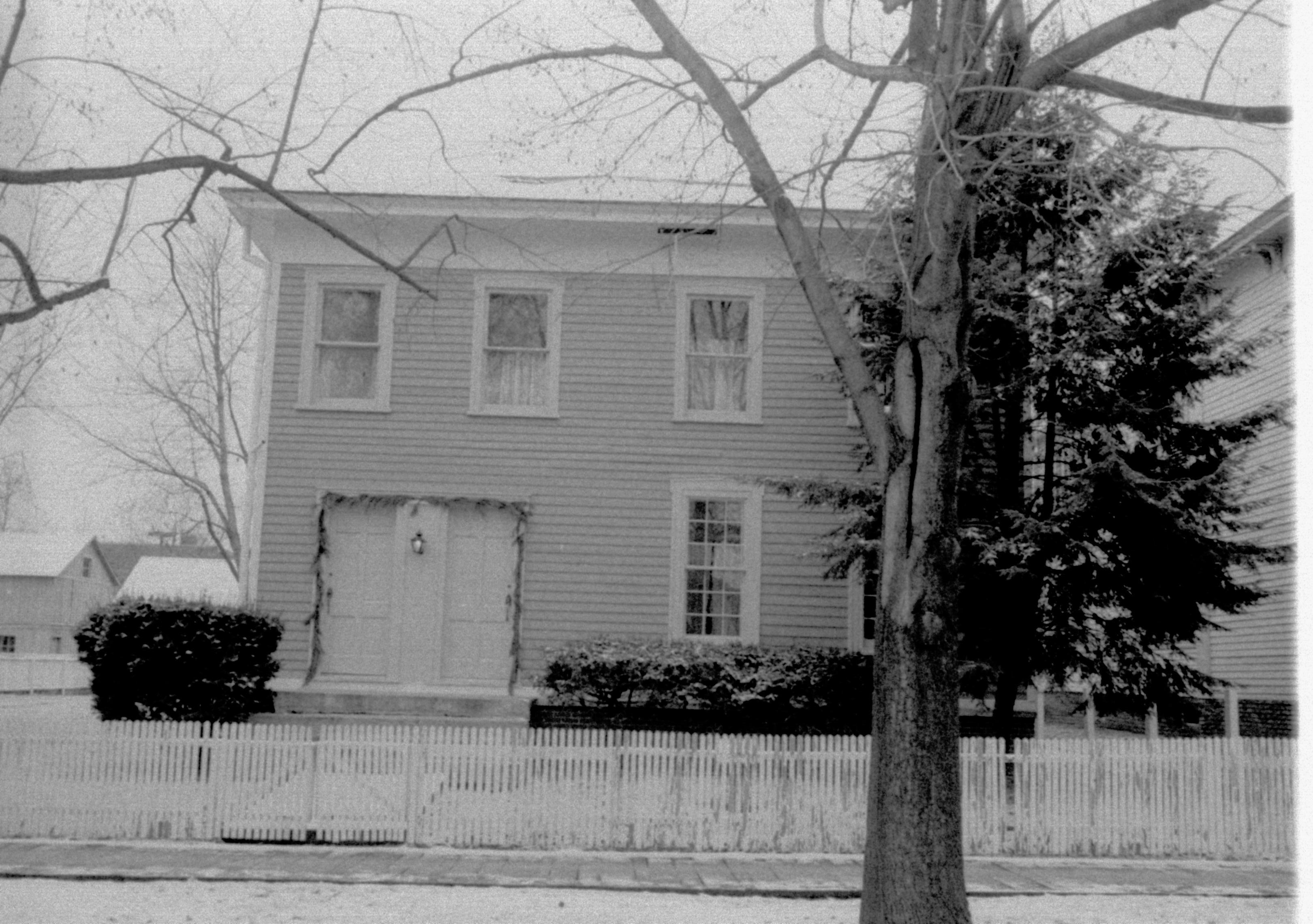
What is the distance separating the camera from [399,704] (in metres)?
15.3

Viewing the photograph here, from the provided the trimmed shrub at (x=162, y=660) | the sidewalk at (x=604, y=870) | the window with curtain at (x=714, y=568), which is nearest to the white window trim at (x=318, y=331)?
the trimmed shrub at (x=162, y=660)

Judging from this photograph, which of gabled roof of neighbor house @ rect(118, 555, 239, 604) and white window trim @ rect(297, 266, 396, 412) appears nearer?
white window trim @ rect(297, 266, 396, 412)

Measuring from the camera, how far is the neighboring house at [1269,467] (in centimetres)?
1519

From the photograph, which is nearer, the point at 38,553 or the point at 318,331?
the point at 318,331

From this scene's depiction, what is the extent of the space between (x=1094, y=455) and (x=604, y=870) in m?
6.81

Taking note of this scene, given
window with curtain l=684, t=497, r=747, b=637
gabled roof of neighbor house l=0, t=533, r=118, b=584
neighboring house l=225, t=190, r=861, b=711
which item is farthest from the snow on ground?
gabled roof of neighbor house l=0, t=533, r=118, b=584

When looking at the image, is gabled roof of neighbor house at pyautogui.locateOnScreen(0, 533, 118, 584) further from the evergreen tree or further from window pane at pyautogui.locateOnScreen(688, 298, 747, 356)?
the evergreen tree

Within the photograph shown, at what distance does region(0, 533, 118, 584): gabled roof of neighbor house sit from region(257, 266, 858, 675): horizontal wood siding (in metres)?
37.6

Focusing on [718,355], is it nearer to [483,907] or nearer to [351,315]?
[351,315]

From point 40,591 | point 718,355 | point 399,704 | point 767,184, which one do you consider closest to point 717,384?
point 718,355

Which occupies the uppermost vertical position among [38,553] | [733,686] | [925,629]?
[38,553]

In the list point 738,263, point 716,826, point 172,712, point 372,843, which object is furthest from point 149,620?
point 738,263

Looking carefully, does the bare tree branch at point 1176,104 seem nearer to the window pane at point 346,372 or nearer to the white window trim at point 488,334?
the white window trim at point 488,334

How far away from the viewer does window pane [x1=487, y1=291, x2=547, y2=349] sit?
1675cm
